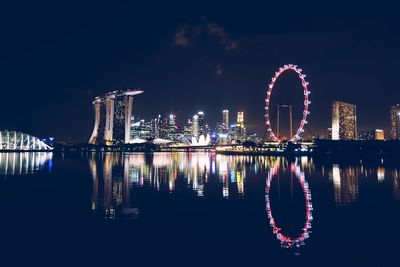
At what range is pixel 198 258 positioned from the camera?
10102mm

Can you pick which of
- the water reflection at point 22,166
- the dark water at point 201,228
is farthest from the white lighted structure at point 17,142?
the dark water at point 201,228

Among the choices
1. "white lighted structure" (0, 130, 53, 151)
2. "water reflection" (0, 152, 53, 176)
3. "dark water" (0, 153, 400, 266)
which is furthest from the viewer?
"white lighted structure" (0, 130, 53, 151)

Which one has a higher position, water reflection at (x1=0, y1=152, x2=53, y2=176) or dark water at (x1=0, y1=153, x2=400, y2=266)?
water reflection at (x1=0, y1=152, x2=53, y2=176)

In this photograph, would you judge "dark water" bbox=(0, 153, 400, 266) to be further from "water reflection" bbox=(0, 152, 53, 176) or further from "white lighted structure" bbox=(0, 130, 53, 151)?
"white lighted structure" bbox=(0, 130, 53, 151)

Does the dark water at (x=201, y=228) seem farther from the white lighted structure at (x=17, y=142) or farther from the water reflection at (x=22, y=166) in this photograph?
the white lighted structure at (x=17, y=142)

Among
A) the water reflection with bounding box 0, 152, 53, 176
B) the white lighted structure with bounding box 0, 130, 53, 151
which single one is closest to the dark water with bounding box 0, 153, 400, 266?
the water reflection with bounding box 0, 152, 53, 176

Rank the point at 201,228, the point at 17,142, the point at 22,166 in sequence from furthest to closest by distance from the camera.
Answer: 1. the point at 17,142
2. the point at 22,166
3. the point at 201,228

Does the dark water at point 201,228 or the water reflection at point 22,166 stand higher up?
the water reflection at point 22,166

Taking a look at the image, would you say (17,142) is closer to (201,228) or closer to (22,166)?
(22,166)

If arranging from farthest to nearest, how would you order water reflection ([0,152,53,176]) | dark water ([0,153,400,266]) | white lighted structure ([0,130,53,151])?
white lighted structure ([0,130,53,151]), water reflection ([0,152,53,176]), dark water ([0,153,400,266])

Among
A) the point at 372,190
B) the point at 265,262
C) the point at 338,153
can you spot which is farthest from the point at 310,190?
the point at 338,153

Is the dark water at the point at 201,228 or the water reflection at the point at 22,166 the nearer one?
the dark water at the point at 201,228

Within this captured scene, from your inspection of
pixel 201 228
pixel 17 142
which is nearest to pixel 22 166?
pixel 201 228

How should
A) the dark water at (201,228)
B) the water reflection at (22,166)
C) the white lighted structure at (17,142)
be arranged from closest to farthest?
the dark water at (201,228) < the water reflection at (22,166) < the white lighted structure at (17,142)
